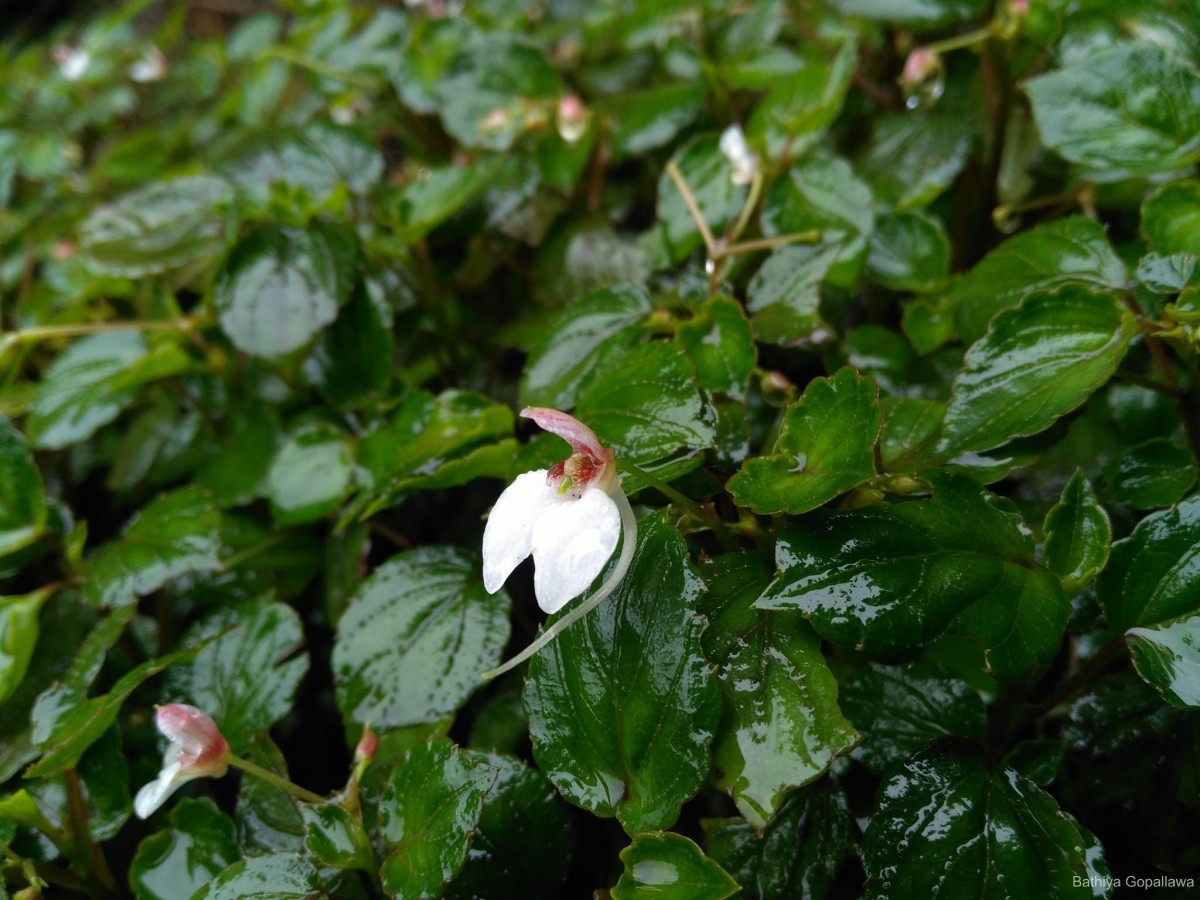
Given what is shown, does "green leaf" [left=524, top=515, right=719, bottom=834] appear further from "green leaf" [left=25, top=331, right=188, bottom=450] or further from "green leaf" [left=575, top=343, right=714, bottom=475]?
"green leaf" [left=25, top=331, right=188, bottom=450]

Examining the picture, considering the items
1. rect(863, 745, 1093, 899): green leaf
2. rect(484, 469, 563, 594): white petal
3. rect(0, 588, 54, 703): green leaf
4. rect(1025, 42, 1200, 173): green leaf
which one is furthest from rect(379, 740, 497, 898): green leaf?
rect(1025, 42, 1200, 173): green leaf

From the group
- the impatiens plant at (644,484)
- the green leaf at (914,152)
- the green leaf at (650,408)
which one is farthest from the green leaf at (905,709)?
the green leaf at (914,152)

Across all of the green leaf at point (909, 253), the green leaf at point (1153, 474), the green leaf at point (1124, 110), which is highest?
the green leaf at point (1124, 110)

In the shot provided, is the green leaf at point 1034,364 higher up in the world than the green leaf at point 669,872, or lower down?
higher up

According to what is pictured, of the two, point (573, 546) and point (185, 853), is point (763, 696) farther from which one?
point (185, 853)

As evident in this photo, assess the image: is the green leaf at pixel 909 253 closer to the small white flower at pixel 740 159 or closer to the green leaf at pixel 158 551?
the small white flower at pixel 740 159

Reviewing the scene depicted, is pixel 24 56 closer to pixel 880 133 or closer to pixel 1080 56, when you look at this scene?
pixel 880 133

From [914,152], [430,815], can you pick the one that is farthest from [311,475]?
→ [914,152]
